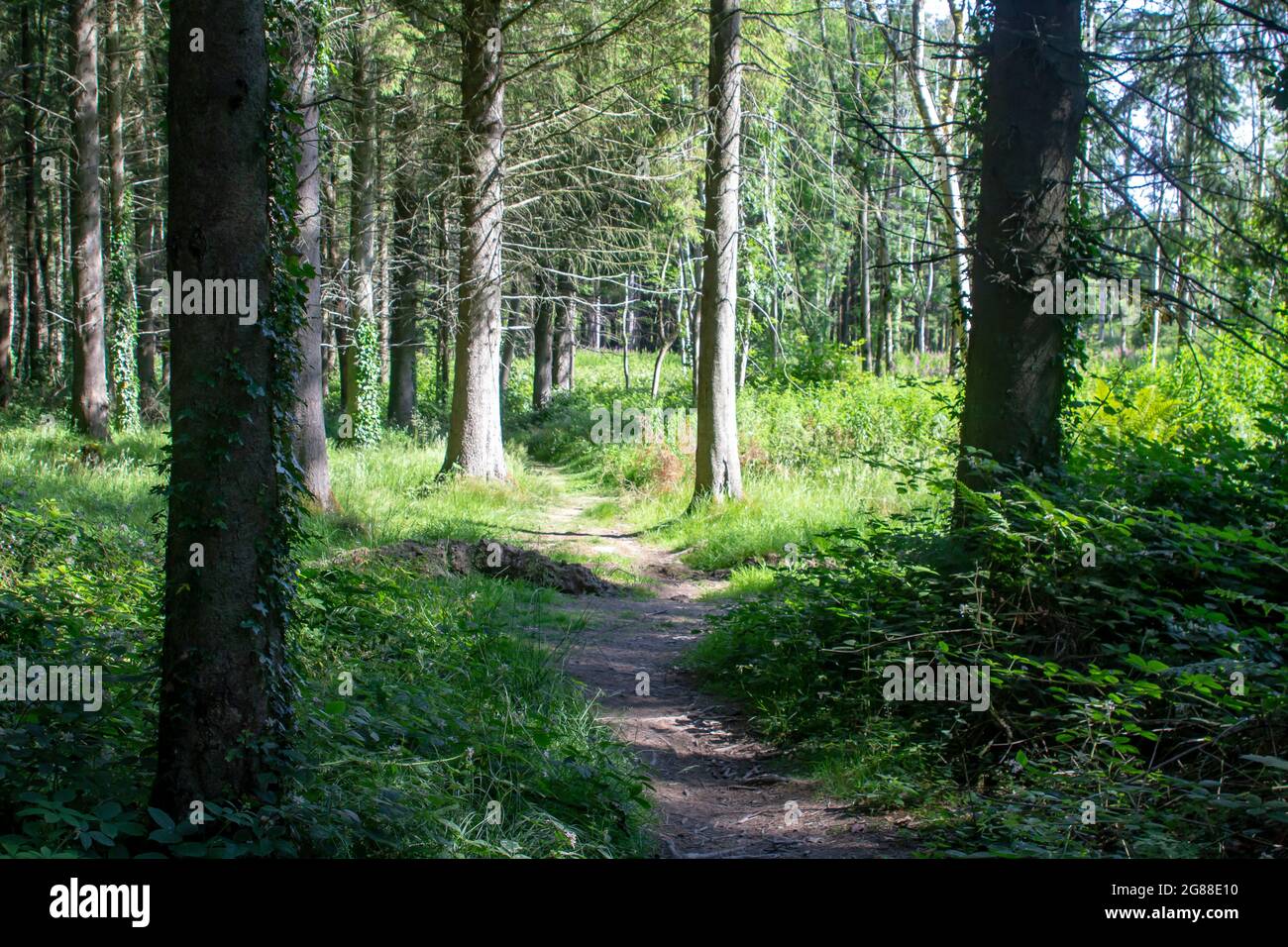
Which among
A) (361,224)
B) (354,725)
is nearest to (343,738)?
(354,725)

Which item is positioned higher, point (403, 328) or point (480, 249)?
point (480, 249)

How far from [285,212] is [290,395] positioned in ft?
2.68

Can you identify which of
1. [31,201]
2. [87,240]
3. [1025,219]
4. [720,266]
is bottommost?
[1025,219]

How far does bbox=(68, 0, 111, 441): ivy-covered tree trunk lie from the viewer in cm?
1781

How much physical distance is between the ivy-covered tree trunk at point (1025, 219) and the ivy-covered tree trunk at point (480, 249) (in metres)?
9.94

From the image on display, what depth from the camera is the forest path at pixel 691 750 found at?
16.4 feet

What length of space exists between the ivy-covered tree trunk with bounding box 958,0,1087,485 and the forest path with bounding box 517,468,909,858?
271cm

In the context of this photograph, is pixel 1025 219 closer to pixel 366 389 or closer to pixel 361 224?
pixel 361 224

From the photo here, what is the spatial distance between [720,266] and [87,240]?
1322 cm

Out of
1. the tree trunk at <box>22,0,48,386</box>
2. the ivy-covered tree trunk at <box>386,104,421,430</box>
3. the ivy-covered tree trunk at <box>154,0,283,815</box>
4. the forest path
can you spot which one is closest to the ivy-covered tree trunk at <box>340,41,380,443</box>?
the ivy-covered tree trunk at <box>386,104,421,430</box>

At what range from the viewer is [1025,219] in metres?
6.80

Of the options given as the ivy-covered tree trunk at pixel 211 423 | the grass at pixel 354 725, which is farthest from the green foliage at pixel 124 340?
the ivy-covered tree trunk at pixel 211 423

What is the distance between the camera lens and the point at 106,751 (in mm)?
4234
